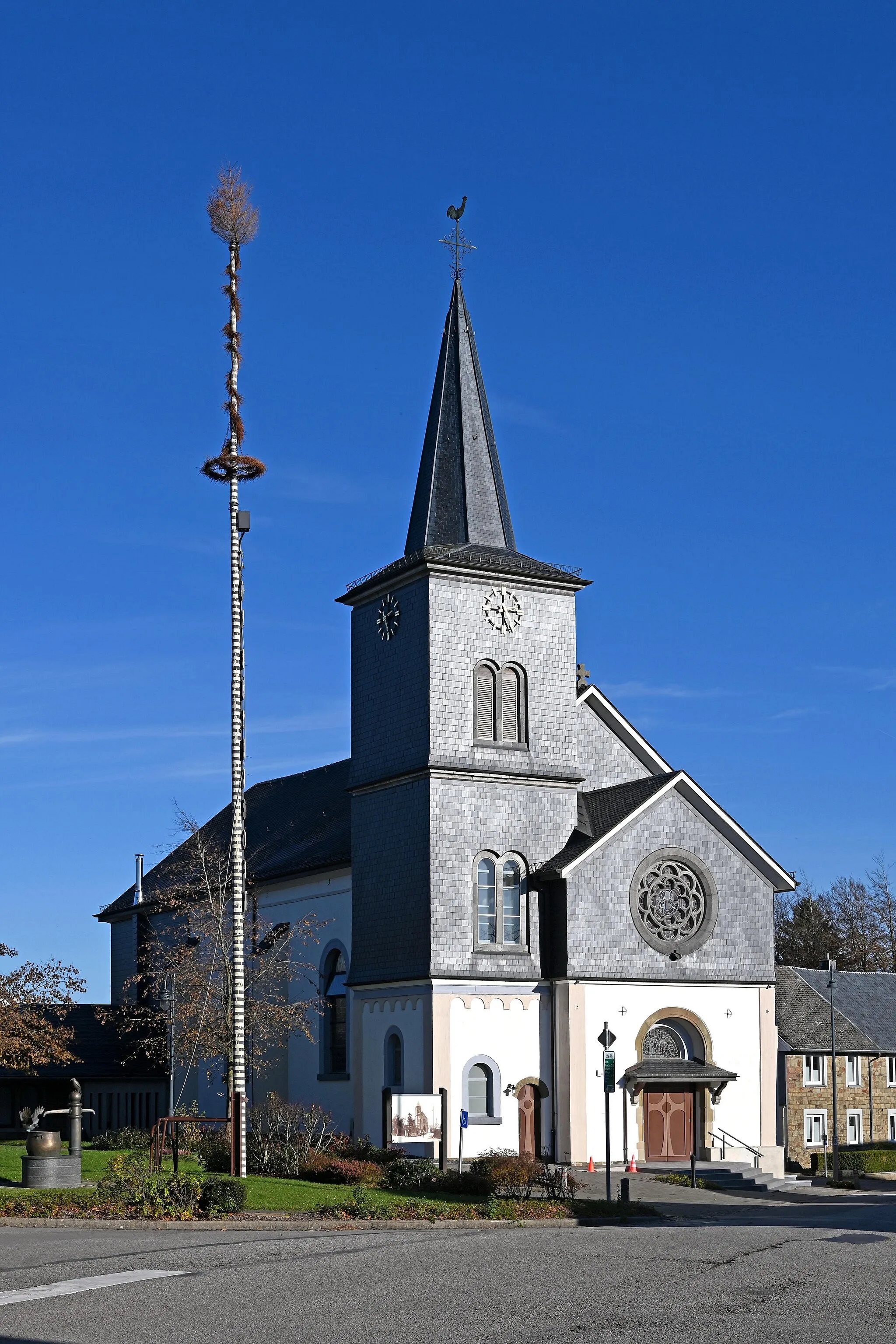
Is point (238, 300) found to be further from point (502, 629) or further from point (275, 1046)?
point (275, 1046)

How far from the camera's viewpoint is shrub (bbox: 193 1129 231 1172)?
35.1m

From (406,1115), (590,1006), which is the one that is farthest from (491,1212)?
(590,1006)

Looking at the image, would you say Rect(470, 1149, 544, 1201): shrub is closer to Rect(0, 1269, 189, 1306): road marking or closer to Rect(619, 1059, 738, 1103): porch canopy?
Rect(619, 1059, 738, 1103): porch canopy

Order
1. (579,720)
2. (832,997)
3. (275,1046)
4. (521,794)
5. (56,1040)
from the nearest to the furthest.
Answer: (56,1040) → (521,794) → (579,720) → (275,1046) → (832,997)

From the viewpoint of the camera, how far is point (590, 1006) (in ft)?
135

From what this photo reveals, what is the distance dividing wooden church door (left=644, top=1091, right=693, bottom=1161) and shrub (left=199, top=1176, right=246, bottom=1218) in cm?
1776

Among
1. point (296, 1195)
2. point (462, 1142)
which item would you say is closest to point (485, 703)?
point (462, 1142)

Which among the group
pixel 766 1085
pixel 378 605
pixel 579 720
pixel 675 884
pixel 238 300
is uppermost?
pixel 238 300

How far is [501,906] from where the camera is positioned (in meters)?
41.4

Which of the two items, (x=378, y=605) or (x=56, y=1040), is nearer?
(x=56, y=1040)

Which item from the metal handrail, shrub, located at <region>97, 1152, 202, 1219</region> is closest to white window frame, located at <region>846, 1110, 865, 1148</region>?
the metal handrail

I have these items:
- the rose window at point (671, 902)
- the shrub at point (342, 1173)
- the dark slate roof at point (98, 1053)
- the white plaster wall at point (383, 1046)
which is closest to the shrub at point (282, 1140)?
the shrub at point (342, 1173)

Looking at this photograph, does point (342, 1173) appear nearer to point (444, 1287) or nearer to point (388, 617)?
point (444, 1287)

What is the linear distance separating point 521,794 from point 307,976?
9.99 m
